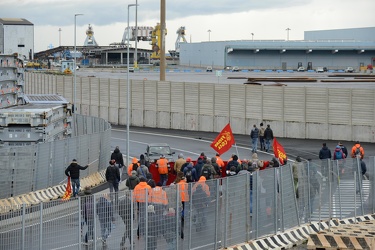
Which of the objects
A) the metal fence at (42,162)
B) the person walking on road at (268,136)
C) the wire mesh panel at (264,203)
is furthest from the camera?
the person walking on road at (268,136)

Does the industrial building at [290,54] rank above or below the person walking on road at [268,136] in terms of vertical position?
above

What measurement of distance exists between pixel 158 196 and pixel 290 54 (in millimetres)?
141376

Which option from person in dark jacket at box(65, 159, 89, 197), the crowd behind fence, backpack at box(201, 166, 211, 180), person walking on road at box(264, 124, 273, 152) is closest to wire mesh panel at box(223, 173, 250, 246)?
the crowd behind fence

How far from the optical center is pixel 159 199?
1744 centimetres

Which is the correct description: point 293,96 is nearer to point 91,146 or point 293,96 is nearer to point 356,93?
point 356,93

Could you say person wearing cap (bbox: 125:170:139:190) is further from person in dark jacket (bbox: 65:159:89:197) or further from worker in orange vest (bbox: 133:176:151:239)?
person in dark jacket (bbox: 65:159:89:197)

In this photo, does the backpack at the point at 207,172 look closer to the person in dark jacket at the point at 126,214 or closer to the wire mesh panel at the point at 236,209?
the wire mesh panel at the point at 236,209

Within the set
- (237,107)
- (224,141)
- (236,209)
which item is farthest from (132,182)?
(237,107)

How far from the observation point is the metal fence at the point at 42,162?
1040 inches

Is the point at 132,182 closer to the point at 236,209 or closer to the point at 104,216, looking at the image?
the point at 236,209

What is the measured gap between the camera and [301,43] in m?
154

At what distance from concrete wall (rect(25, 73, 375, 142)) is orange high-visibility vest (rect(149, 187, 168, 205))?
31845mm

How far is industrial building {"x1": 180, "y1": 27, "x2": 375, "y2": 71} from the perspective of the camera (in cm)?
15325

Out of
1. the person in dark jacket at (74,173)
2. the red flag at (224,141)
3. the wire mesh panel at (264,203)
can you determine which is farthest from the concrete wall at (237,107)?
the wire mesh panel at (264,203)
